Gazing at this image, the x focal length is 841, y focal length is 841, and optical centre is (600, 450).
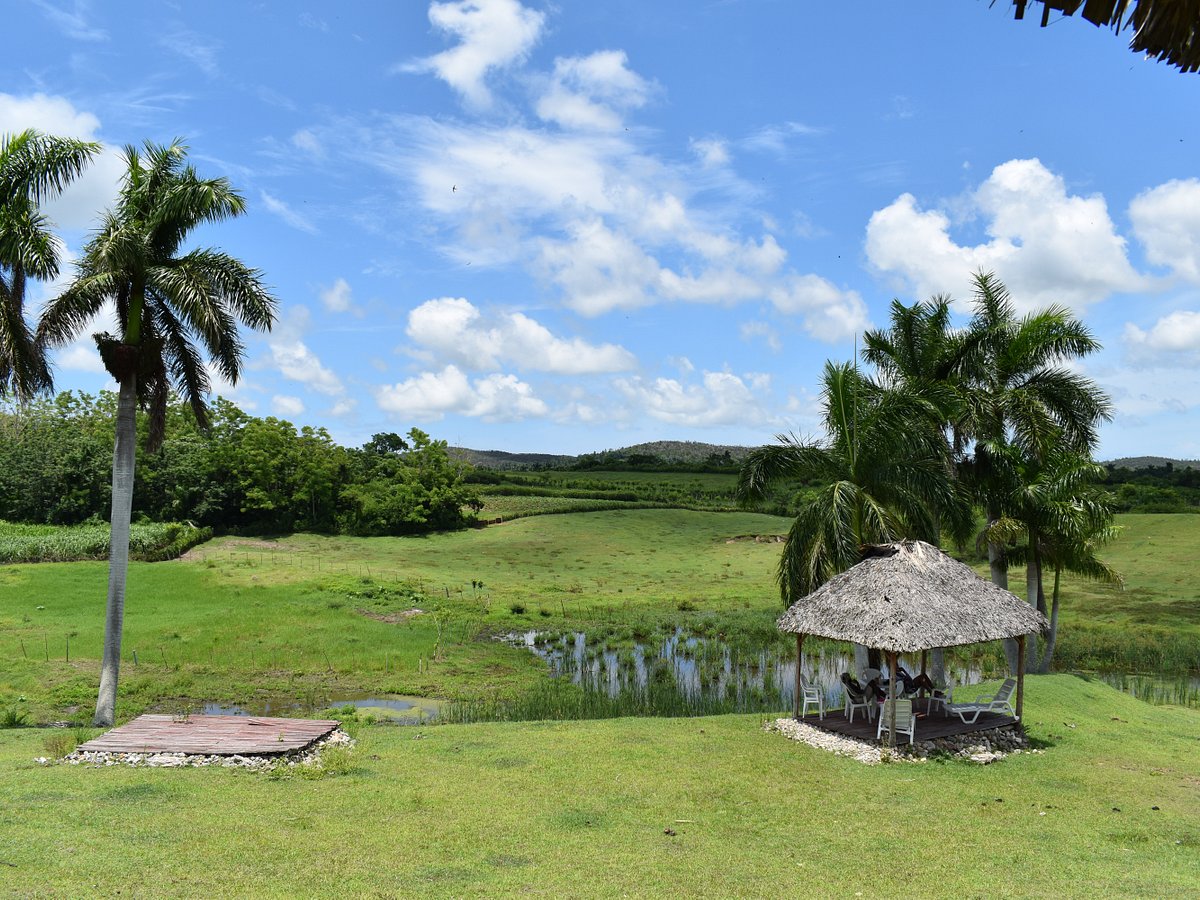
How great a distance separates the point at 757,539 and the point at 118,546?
4903 cm

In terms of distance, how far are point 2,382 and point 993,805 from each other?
66.6 ft

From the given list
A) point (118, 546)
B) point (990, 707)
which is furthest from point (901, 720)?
point (118, 546)

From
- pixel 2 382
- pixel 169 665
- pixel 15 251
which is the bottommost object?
pixel 169 665

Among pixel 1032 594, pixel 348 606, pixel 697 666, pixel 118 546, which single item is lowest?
pixel 697 666

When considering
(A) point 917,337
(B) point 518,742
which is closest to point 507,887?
(B) point 518,742

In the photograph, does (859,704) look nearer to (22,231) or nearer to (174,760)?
(174,760)

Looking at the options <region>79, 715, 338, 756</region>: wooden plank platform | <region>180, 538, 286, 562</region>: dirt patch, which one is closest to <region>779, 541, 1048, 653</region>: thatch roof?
<region>79, 715, 338, 756</region>: wooden plank platform

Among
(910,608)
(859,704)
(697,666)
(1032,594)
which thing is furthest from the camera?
(697,666)

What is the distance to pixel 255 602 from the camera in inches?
1393

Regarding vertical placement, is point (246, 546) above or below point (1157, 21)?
below

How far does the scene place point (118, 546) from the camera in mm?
18375

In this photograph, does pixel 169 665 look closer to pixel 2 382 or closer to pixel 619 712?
pixel 2 382

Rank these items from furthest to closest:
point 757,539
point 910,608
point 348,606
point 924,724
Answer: point 757,539, point 348,606, point 924,724, point 910,608

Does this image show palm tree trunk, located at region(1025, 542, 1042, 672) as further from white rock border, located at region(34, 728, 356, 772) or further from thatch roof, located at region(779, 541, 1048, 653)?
white rock border, located at region(34, 728, 356, 772)
